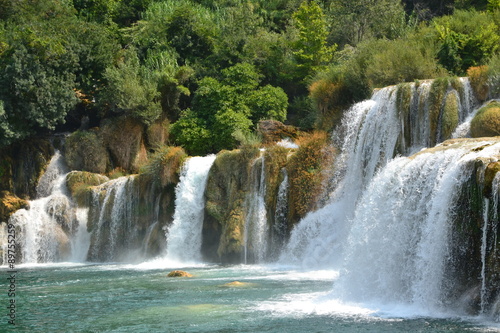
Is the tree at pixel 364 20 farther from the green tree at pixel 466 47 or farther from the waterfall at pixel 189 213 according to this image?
the waterfall at pixel 189 213

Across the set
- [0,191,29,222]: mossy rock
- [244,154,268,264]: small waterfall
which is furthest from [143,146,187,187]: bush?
[0,191,29,222]: mossy rock

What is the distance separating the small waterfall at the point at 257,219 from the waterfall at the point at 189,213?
249 centimetres

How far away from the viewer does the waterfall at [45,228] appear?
104 feet

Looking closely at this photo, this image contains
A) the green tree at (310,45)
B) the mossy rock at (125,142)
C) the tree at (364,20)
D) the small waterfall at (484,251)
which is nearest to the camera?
the small waterfall at (484,251)

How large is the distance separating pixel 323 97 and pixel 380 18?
1144 cm

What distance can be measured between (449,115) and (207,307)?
34.2 feet

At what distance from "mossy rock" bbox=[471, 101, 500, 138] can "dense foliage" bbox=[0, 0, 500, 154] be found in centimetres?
680

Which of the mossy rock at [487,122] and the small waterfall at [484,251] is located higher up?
the mossy rock at [487,122]

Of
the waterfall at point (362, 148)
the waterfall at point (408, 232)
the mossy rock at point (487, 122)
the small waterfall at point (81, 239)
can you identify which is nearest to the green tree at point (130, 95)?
the small waterfall at point (81, 239)

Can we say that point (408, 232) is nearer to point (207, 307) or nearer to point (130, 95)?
point (207, 307)

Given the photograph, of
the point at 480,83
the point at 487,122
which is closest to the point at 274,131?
the point at 480,83

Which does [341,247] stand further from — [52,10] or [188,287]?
[52,10]

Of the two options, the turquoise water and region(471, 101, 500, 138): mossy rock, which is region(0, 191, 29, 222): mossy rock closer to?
the turquoise water

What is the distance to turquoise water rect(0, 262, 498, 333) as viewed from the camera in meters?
14.1
